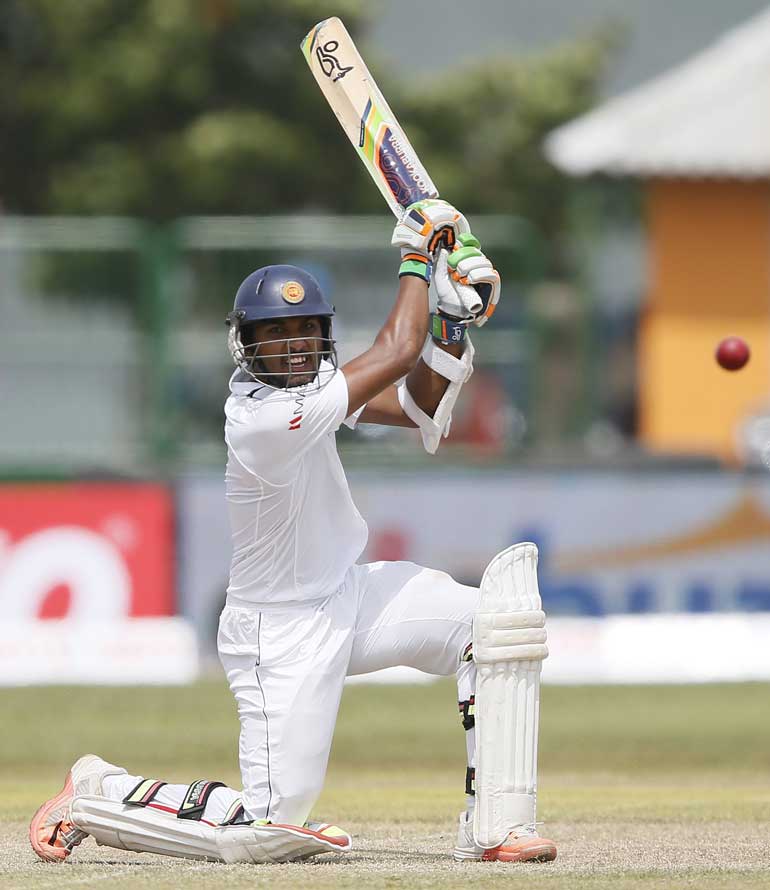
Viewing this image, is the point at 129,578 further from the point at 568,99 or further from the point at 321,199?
the point at 568,99

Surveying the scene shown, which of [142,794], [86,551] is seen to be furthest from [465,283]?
[86,551]

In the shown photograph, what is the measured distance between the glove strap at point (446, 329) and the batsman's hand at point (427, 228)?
7.2 inches

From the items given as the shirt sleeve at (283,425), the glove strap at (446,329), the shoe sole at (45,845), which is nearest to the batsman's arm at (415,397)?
the glove strap at (446,329)

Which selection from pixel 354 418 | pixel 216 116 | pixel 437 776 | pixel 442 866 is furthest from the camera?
pixel 216 116

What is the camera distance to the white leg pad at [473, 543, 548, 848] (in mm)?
4852

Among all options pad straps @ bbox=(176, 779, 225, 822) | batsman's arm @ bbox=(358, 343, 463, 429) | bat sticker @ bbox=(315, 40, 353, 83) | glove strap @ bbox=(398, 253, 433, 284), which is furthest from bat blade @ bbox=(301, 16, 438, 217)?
pad straps @ bbox=(176, 779, 225, 822)

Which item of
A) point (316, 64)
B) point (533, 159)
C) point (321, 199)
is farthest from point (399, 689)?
point (533, 159)

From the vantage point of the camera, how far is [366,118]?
5.64 meters

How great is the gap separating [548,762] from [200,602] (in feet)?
10.8

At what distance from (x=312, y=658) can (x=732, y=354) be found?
6.48 ft

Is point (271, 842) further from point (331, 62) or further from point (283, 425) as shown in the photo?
point (331, 62)

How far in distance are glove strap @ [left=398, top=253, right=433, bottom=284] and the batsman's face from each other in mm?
287

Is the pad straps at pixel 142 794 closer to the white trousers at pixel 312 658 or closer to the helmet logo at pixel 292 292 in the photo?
the white trousers at pixel 312 658

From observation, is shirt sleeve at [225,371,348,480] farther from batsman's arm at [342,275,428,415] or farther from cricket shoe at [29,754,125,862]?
cricket shoe at [29,754,125,862]
